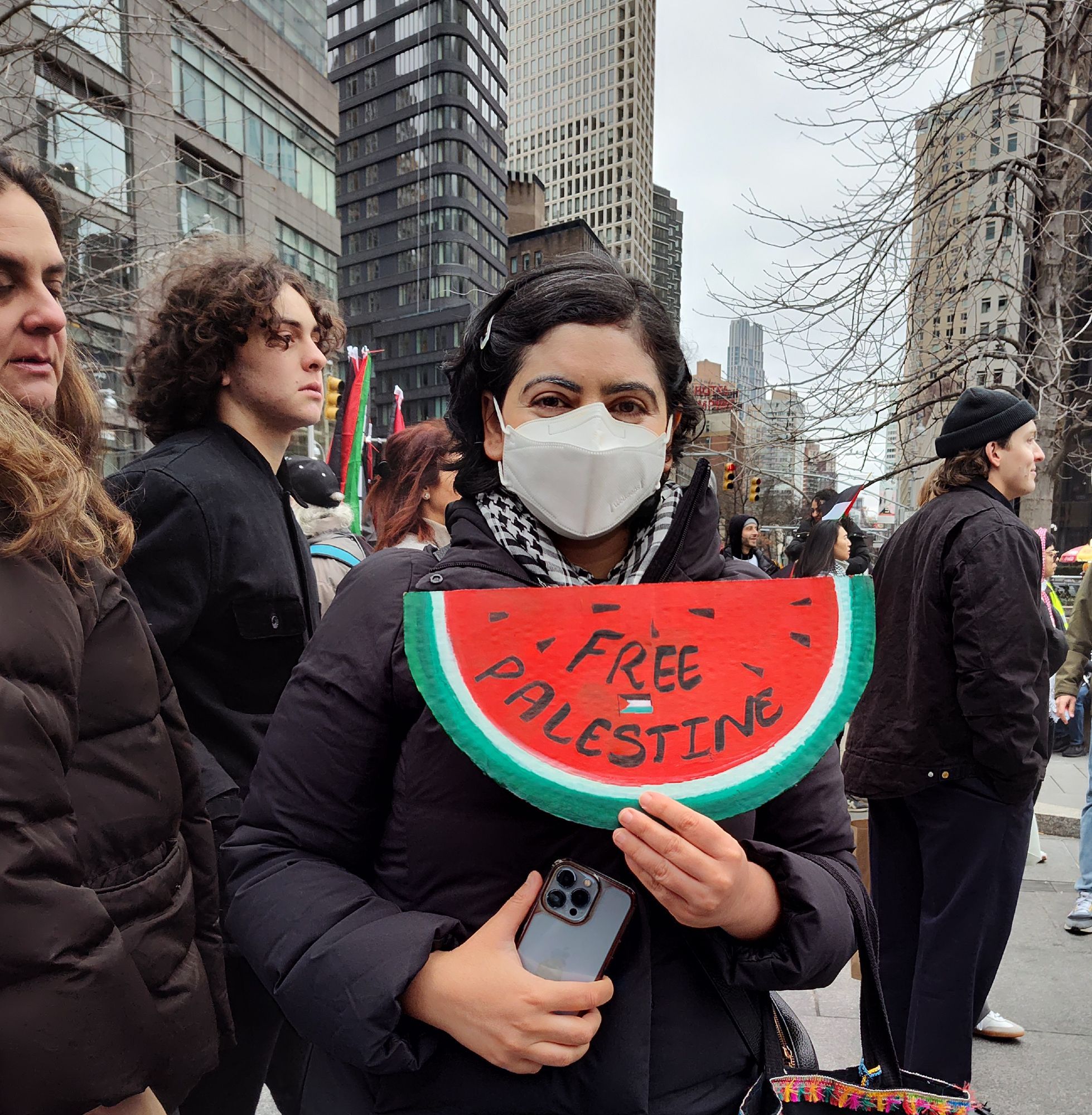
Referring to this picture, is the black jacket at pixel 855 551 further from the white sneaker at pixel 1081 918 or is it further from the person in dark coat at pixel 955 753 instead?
the person in dark coat at pixel 955 753

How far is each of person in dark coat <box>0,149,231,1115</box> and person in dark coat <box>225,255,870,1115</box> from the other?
15 cm

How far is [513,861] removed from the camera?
1085 mm

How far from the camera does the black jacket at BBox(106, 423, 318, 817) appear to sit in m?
1.86

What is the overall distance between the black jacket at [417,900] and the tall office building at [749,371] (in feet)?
23.3

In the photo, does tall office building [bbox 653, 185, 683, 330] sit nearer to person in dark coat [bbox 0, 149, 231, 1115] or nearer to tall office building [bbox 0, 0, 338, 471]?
tall office building [bbox 0, 0, 338, 471]

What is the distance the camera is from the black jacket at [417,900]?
1.02 metres

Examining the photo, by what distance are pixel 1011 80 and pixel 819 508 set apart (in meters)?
4.38

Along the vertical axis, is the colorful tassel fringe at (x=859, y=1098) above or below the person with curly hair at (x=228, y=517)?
below

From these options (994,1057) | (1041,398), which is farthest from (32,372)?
(1041,398)

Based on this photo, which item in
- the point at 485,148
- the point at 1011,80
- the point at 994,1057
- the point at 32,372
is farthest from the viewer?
the point at 485,148

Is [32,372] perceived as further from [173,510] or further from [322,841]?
[322,841]

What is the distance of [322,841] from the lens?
3.70ft

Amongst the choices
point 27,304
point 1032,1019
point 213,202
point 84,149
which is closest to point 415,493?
point 27,304

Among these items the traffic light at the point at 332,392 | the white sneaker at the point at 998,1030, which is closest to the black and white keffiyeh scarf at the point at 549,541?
the white sneaker at the point at 998,1030
